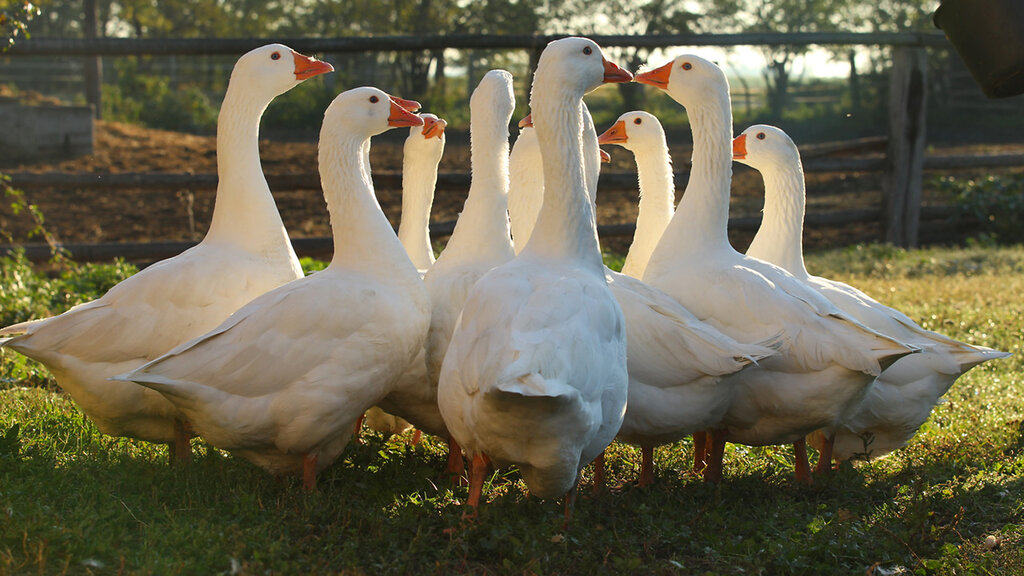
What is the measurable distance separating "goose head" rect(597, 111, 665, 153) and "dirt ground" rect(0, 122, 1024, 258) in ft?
15.2

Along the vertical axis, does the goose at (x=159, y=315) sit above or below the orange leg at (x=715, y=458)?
above

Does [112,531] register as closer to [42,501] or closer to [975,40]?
[42,501]

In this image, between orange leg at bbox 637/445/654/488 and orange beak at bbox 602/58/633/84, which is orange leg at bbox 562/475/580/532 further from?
orange beak at bbox 602/58/633/84

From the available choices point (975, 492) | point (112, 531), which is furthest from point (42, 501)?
point (975, 492)

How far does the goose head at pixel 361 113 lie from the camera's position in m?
4.61

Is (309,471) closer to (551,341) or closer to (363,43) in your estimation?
(551,341)

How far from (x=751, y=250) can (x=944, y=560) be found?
109 inches

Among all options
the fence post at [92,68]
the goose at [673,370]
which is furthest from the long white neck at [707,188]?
the fence post at [92,68]

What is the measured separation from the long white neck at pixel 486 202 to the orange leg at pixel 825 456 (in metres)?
1.87

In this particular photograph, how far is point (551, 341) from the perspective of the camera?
3457 mm

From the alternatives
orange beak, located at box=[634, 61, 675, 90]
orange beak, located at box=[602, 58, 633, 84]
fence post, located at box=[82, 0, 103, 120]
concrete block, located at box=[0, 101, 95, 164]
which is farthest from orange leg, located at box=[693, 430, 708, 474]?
fence post, located at box=[82, 0, 103, 120]

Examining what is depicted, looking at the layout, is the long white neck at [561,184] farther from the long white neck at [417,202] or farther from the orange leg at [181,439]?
the orange leg at [181,439]

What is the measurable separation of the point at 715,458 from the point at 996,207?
963 centimetres

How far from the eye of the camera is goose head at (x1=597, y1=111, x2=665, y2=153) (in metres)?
5.80
